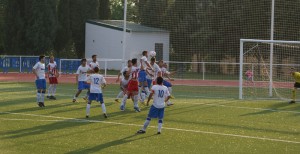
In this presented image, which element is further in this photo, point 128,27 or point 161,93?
point 128,27

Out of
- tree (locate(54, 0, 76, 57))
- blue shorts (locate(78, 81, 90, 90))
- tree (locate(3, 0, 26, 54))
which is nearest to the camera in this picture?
blue shorts (locate(78, 81, 90, 90))

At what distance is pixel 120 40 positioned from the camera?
55.5 meters

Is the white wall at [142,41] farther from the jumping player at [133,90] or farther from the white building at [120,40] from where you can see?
the jumping player at [133,90]

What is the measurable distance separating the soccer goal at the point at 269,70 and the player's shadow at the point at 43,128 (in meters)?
13.5

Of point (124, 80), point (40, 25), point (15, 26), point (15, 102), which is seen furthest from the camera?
point (15, 26)

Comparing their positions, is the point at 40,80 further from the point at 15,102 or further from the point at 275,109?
the point at 275,109

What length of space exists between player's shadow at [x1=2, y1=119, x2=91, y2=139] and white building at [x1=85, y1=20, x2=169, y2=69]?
33.1m

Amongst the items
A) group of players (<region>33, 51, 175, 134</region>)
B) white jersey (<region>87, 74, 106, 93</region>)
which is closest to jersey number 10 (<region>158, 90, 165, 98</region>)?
group of players (<region>33, 51, 175, 134</region>)

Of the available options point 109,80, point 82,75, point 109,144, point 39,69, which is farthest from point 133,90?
point 109,80

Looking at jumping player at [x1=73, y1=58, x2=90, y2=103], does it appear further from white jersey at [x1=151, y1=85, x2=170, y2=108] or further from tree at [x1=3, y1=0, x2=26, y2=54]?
tree at [x1=3, y1=0, x2=26, y2=54]

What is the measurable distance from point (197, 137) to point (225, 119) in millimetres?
4189

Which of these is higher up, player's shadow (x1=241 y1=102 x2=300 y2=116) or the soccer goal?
the soccer goal

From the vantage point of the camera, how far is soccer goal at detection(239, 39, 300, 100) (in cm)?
3056

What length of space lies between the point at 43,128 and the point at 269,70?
18477 millimetres
